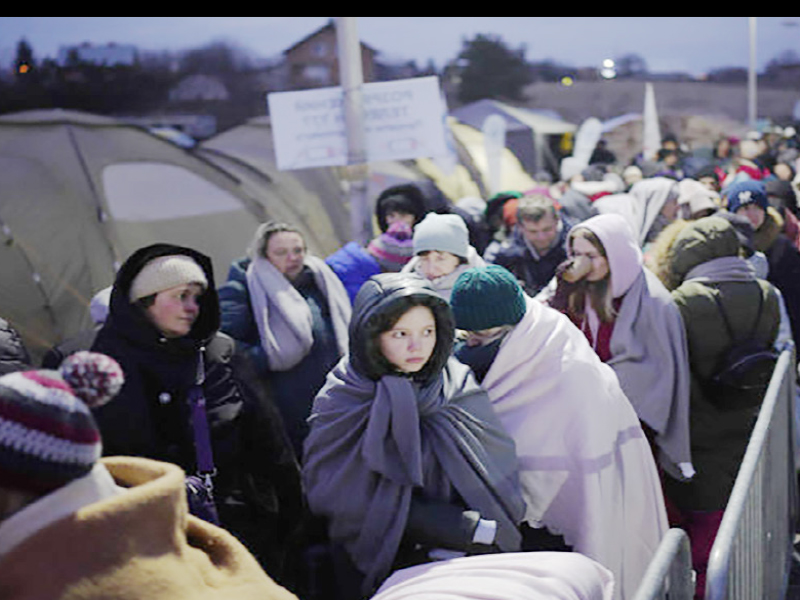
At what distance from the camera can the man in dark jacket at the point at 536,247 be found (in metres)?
6.21

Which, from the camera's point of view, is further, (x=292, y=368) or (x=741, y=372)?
(x=292, y=368)

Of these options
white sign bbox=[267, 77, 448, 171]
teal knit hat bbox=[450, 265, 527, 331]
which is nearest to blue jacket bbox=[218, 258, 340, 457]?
white sign bbox=[267, 77, 448, 171]

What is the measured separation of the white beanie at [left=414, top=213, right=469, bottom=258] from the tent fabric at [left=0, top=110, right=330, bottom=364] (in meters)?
2.73

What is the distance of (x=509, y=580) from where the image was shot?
88.7 inches

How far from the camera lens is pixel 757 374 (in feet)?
14.6

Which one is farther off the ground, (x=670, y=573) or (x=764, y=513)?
(x=670, y=573)

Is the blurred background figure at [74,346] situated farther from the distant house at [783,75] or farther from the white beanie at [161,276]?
the distant house at [783,75]

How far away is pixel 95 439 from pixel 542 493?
2.15 meters

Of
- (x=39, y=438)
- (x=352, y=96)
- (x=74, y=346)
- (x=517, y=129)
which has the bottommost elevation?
(x=517, y=129)

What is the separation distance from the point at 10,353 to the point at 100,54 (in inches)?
179

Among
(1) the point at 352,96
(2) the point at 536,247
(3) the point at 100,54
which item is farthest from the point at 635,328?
(3) the point at 100,54

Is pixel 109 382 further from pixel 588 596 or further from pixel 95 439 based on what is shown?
pixel 588 596

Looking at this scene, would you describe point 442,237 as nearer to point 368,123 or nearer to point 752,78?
point 368,123

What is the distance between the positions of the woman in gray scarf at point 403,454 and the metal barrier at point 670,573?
71cm
